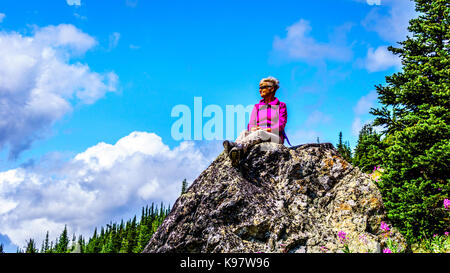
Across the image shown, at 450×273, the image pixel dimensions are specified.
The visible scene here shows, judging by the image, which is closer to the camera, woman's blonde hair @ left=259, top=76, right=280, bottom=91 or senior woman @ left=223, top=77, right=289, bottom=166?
senior woman @ left=223, top=77, right=289, bottom=166

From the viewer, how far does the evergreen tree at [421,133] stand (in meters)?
13.2

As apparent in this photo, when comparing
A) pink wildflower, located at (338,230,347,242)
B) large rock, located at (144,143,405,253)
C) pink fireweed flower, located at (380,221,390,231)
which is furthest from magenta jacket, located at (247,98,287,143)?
pink fireweed flower, located at (380,221,390,231)

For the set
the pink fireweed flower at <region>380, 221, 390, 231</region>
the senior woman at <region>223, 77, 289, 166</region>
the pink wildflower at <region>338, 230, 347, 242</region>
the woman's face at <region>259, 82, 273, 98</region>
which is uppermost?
the woman's face at <region>259, 82, 273, 98</region>

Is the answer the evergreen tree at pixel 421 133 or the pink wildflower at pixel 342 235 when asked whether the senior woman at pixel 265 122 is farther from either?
the evergreen tree at pixel 421 133

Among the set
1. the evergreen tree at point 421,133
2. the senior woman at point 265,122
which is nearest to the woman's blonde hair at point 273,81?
the senior woman at point 265,122

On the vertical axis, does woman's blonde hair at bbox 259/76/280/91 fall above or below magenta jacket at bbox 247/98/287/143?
above

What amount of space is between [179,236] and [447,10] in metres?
16.2

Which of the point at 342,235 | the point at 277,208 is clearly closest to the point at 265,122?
the point at 277,208

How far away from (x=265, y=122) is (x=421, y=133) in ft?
26.0

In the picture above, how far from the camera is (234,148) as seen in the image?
26.0 ft

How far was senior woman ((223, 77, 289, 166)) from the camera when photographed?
8.54 metres

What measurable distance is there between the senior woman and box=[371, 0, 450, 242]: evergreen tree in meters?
7.03

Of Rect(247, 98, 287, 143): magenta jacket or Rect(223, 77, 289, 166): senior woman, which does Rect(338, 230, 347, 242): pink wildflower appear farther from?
Rect(247, 98, 287, 143): magenta jacket
